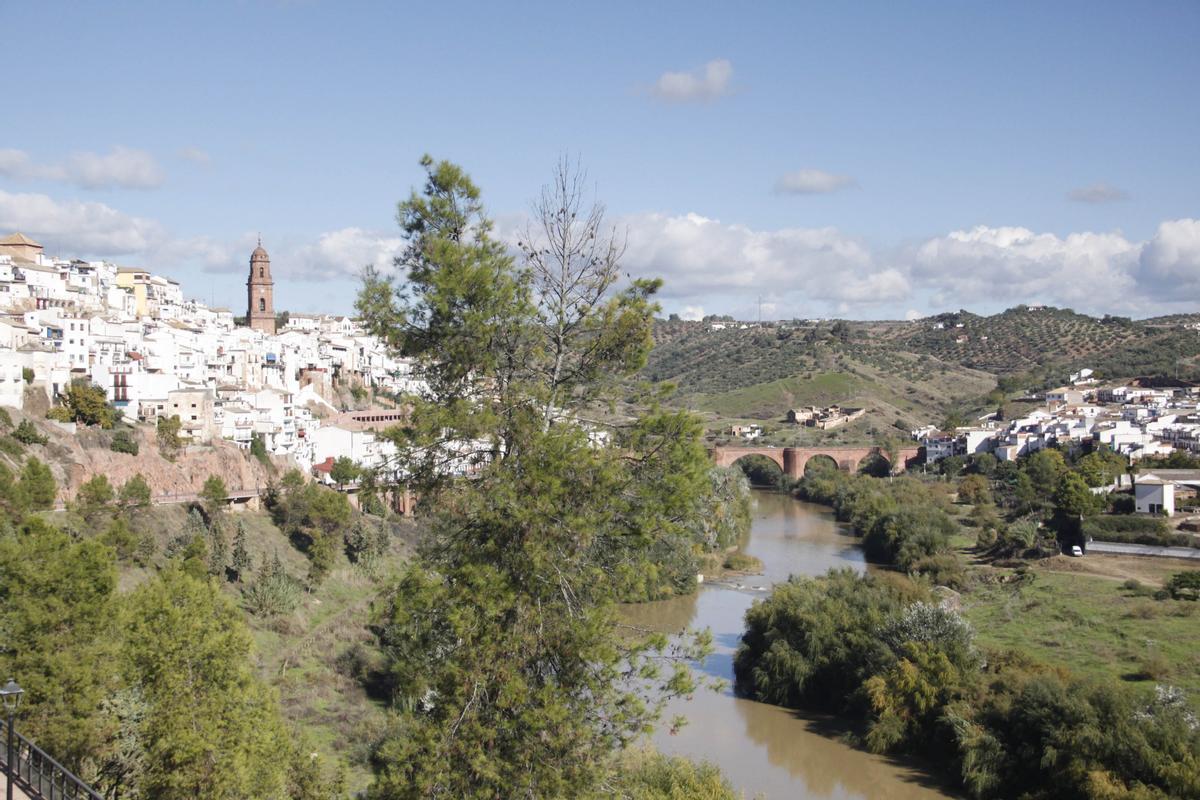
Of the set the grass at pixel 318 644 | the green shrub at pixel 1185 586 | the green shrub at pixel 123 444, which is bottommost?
the grass at pixel 318 644

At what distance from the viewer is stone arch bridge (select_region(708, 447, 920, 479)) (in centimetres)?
5347

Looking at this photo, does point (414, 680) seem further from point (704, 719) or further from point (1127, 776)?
point (704, 719)

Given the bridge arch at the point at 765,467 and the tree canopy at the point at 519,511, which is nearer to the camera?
the tree canopy at the point at 519,511

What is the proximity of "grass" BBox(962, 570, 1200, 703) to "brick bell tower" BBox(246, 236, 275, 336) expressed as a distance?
121 feet

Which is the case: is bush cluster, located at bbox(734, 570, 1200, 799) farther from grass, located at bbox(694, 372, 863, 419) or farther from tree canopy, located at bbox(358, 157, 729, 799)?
grass, located at bbox(694, 372, 863, 419)

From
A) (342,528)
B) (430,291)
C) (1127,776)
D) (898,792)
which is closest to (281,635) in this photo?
(342,528)

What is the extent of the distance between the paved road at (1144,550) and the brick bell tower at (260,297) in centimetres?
3682

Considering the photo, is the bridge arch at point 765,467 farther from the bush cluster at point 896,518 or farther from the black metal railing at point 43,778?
the black metal railing at point 43,778

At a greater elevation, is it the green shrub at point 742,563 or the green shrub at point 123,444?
the green shrub at point 123,444

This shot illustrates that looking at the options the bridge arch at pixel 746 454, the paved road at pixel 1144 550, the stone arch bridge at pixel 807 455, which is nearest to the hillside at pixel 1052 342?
the stone arch bridge at pixel 807 455

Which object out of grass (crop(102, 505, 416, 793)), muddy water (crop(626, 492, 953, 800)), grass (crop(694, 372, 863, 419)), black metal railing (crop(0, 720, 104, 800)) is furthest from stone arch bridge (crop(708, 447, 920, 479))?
black metal railing (crop(0, 720, 104, 800))

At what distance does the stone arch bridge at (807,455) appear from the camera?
5347cm

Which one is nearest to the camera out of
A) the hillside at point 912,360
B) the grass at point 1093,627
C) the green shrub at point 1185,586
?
the grass at point 1093,627

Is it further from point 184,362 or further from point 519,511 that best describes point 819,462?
point 519,511
